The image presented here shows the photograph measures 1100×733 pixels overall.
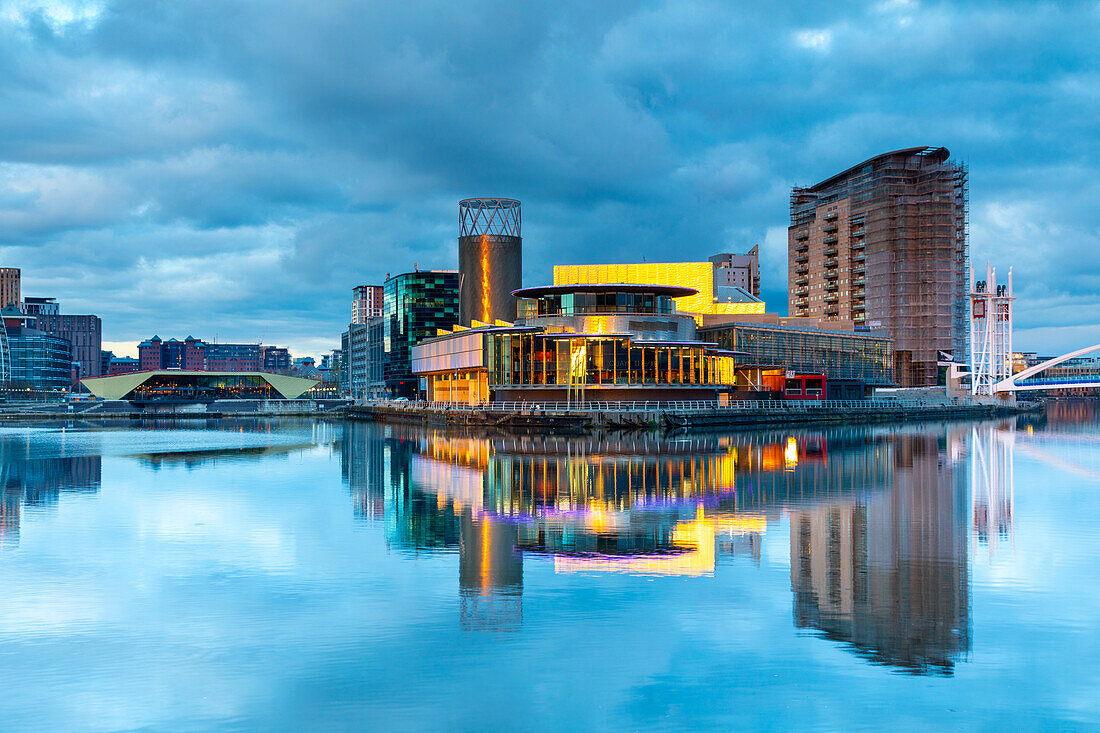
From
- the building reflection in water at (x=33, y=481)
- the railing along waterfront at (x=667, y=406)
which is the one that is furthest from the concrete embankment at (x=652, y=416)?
the building reflection in water at (x=33, y=481)

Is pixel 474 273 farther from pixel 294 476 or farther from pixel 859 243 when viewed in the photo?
pixel 294 476

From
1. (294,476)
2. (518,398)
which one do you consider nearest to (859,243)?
(518,398)

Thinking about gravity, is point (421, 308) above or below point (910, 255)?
below

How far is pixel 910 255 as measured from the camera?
155m

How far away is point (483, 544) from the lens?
76.0 feet

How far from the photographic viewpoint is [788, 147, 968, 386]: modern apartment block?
153 metres

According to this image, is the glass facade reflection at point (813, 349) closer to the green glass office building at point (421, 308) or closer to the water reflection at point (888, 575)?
the water reflection at point (888, 575)

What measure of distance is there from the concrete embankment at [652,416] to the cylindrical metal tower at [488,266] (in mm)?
23759

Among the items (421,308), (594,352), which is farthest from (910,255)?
(421,308)

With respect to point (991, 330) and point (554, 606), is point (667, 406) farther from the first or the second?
point (991, 330)

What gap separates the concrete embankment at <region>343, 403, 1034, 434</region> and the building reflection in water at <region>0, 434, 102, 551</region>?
1461 inches

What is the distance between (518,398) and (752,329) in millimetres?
40839

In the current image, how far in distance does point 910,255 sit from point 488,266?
77.5 m

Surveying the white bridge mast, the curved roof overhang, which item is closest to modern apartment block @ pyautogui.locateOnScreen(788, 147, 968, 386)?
the white bridge mast
